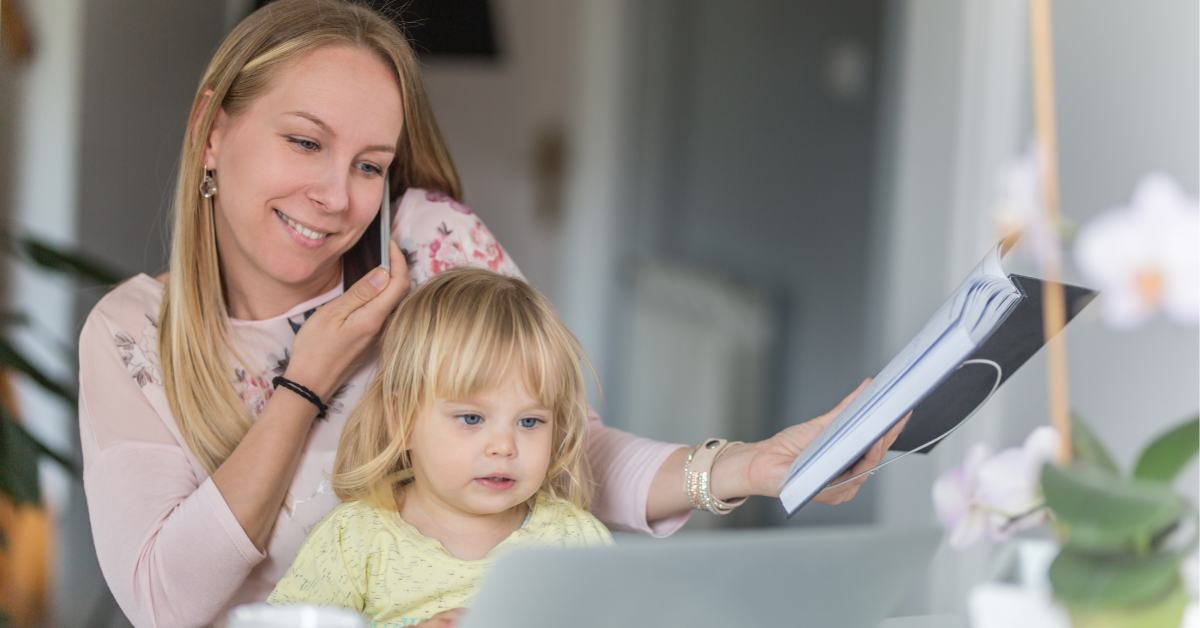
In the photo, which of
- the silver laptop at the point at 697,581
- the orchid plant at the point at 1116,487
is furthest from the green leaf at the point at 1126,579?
the silver laptop at the point at 697,581

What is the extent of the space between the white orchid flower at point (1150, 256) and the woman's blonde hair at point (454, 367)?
0.52 meters

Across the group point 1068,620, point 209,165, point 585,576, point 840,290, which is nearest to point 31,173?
point 209,165

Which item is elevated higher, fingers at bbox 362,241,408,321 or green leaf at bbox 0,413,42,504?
fingers at bbox 362,241,408,321

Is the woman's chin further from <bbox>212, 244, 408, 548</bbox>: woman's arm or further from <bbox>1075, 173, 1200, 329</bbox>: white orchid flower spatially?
<bbox>1075, 173, 1200, 329</bbox>: white orchid flower

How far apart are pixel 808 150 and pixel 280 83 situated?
235 centimetres

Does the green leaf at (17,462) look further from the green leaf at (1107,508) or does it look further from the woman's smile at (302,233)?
the green leaf at (1107,508)

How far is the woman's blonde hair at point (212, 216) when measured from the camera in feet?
3.49

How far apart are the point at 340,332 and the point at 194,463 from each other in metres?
0.23

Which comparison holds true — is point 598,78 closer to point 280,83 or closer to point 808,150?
point 808,150

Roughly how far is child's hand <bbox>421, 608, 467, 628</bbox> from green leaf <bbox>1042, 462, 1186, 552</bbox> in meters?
0.49

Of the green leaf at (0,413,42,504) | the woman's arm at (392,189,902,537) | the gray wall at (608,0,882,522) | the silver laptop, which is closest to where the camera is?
the silver laptop

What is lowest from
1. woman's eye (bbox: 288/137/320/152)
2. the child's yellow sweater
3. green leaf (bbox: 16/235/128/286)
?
the child's yellow sweater

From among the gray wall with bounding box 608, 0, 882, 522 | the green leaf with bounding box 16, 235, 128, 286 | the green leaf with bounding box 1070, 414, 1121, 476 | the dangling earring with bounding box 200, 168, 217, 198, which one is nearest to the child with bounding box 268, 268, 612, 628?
the dangling earring with bounding box 200, 168, 217, 198

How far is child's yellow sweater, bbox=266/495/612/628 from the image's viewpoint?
3.06 ft
